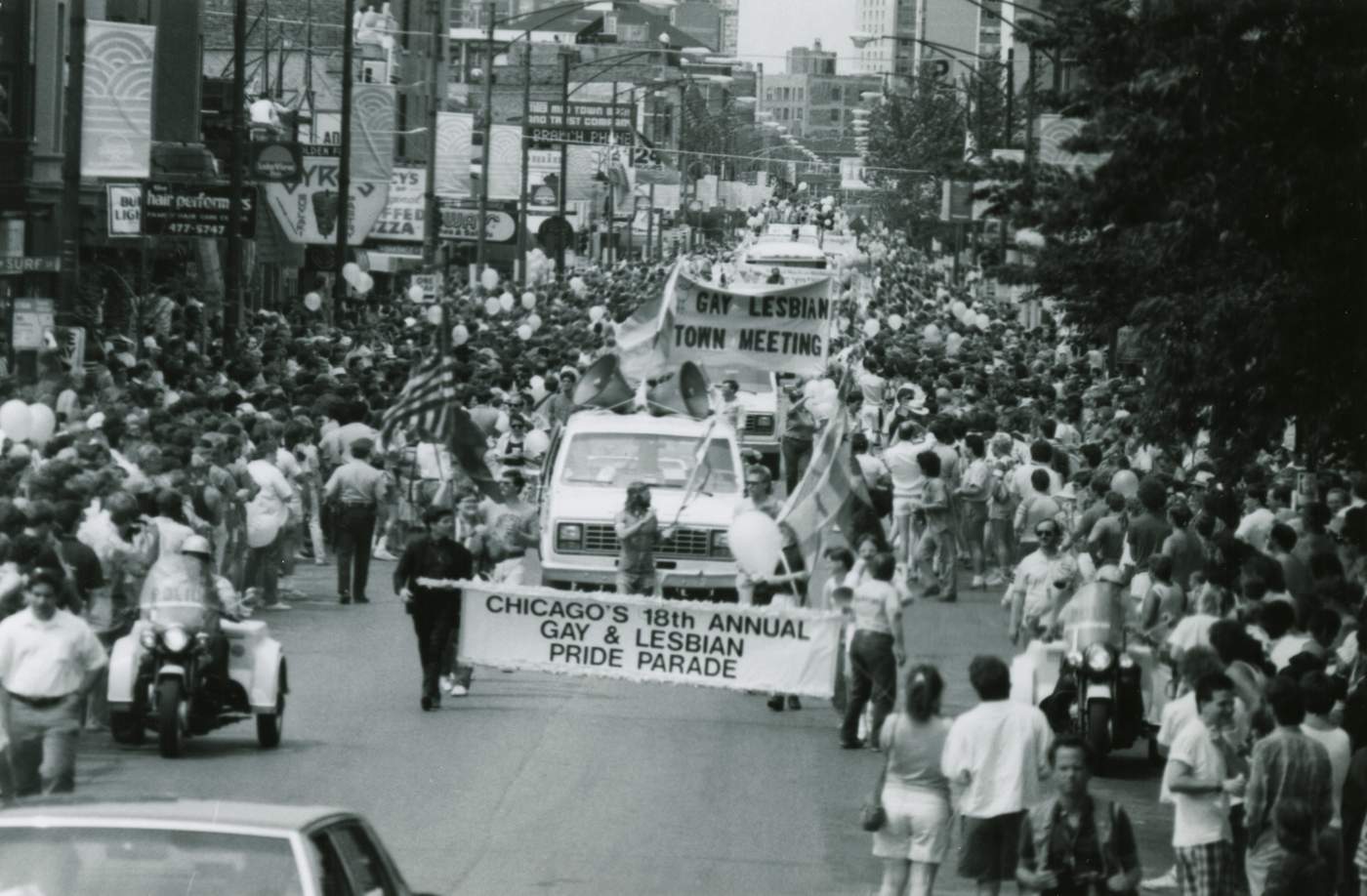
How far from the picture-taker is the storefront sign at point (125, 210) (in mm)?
35375

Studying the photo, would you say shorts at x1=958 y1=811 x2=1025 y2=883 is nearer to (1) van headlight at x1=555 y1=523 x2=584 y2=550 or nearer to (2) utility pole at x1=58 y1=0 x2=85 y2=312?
(1) van headlight at x1=555 y1=523 x2=584 y2=550

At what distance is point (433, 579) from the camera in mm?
19094

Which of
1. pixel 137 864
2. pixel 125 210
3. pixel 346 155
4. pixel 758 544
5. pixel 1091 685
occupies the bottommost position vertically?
pixel 1091 685

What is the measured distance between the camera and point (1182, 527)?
20406mm

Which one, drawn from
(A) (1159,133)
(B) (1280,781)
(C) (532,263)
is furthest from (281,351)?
(C) (532,263)

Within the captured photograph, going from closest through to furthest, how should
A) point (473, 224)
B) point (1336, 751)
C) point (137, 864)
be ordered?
point (137, 864) → point (1336, 751) → point (473, 224)

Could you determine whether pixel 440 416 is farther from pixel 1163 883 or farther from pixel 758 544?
pixel 1163 883

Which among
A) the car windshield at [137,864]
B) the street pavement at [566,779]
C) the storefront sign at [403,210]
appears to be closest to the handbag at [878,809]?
the street pavement at [566,779]

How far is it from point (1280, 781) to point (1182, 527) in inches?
327

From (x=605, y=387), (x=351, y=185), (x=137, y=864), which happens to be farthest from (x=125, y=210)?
(x=137, y=864)

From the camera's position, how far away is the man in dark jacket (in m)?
19.2

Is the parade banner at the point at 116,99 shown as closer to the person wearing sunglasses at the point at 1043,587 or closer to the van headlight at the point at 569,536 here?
the van headlight at the point at 569,536

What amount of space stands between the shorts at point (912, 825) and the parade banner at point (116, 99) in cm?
1858

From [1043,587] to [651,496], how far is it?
5855mm
